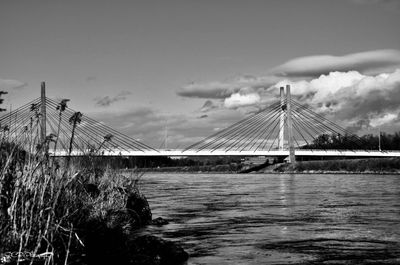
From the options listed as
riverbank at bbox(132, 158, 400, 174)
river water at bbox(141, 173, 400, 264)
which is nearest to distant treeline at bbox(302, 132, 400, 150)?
riverbank at bbox(132, 158, 400, 174)

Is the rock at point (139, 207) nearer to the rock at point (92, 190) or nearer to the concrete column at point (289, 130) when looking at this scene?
the rock at point (92, 190)

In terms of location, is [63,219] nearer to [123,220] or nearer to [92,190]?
[92,190]

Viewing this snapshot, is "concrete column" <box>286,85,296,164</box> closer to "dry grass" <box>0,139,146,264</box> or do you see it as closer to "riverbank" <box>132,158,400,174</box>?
"riverbank" <box>132,158,400,174</box>

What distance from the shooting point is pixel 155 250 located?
36.4 ft

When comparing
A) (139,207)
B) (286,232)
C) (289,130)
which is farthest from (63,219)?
(289,130)

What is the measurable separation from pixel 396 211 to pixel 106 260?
1671 centimetres

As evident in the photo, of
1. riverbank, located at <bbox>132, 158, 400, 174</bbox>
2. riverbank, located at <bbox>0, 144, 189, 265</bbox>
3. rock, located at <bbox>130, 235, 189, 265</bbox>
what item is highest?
riverbank, located at <bbox>132, 158, 400, 174</bbox>

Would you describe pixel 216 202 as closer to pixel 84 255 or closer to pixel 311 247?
pixel 311 247

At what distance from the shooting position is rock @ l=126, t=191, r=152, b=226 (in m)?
18.9

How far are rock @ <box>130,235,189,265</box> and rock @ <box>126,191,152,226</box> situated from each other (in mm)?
7163

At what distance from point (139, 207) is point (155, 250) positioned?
27.8ft

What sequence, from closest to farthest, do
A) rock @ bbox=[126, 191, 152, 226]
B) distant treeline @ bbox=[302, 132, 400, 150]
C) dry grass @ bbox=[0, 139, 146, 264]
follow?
dry grass @ bbox=[0, 139, 146, 264]
rock @ bbox=[126, 191, 152, 226]
distant treeline @ bbox=[302, 132, 400, 150]

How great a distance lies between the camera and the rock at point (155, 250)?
10828 millimetres

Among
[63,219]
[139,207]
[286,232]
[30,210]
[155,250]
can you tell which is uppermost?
[30,210]
